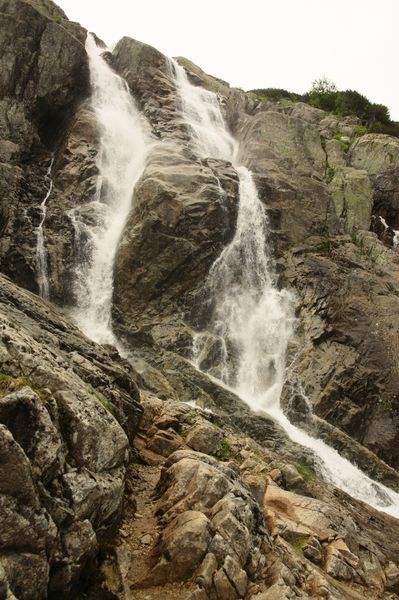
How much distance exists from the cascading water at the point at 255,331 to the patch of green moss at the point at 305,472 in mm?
934

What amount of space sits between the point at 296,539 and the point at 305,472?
690 centimetres

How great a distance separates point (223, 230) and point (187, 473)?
2076 cm

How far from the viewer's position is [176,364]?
24156mm

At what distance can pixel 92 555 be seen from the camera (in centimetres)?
805

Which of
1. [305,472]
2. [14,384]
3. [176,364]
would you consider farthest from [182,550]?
[176,364]

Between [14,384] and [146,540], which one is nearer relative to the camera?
[14,384]

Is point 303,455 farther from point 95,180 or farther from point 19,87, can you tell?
point 19,87

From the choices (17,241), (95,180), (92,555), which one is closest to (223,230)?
(95,180)

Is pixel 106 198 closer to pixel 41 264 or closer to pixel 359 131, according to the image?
pixel 41 264

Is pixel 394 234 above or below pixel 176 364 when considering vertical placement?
above

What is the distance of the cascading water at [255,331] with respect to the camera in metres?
20.9

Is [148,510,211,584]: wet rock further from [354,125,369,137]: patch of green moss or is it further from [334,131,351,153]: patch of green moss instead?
[354,125,369,137]: patch of green moss

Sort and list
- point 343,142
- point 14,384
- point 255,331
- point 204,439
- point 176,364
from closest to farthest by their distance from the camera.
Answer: point 14,384, point 204,439, point 176,364, point 255,331, point 343,142

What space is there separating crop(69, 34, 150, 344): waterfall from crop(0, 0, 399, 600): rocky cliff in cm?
72
